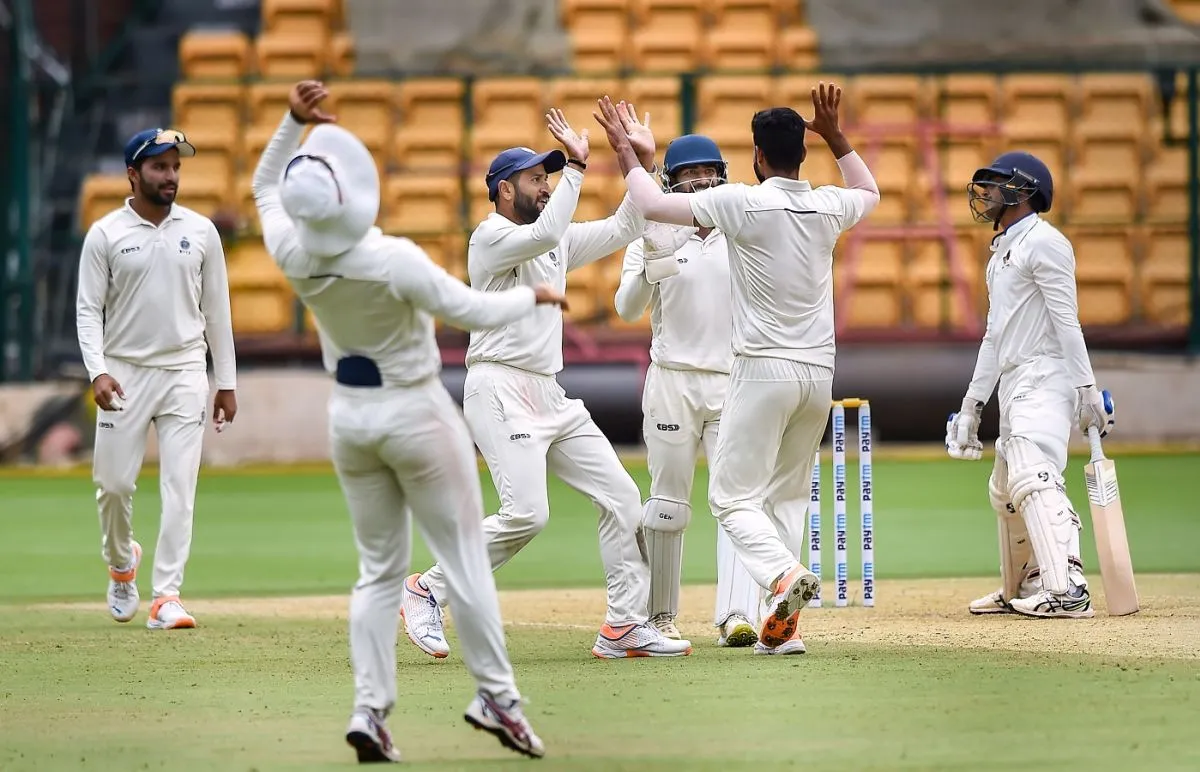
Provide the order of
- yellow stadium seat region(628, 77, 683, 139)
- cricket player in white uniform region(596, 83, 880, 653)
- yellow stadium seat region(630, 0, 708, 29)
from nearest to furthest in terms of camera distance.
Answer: cricket player in white uniform region(596, 83, 880, 653), yellow stadium seat region(628, 77, 683, 139), yellow stadium seat region(630, 0, 708, 29)

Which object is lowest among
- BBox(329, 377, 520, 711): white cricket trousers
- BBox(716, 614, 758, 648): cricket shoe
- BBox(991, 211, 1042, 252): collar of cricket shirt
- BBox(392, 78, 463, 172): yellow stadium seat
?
BBox(716, 614, 758, 648): cricket shoe

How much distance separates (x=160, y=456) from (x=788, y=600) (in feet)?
10.5

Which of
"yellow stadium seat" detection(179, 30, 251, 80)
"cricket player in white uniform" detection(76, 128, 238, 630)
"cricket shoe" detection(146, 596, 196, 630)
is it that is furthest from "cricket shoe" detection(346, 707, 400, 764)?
"yellow stadium seat" detection(179, 30, 251, 80)

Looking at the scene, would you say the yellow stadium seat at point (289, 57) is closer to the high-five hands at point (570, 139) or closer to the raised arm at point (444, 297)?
the high-five hands at point (570, 139)

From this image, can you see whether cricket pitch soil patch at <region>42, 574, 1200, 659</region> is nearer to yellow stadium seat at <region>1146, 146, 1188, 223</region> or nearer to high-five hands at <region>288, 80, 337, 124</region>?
high-five hands at <region>288, 80, 337, 124</region>

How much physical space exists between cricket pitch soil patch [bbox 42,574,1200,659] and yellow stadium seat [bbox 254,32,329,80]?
38.4 ft

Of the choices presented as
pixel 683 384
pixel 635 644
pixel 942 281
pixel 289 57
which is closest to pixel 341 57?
pixel 289 57

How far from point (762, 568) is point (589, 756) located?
1.78m

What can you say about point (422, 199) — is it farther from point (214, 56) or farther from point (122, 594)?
point (122, 594)

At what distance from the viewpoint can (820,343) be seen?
721 cm

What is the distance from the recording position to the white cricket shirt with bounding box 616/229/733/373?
787 centimetres

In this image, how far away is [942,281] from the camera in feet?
59.1

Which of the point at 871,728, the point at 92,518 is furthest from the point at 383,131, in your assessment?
the point at 871,728

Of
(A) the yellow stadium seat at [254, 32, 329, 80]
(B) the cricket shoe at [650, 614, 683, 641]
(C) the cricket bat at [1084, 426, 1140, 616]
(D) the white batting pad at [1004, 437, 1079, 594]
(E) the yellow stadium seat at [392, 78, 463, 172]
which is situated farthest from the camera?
(A) the yellow stadium seat at [254, 32, 329, 80]
